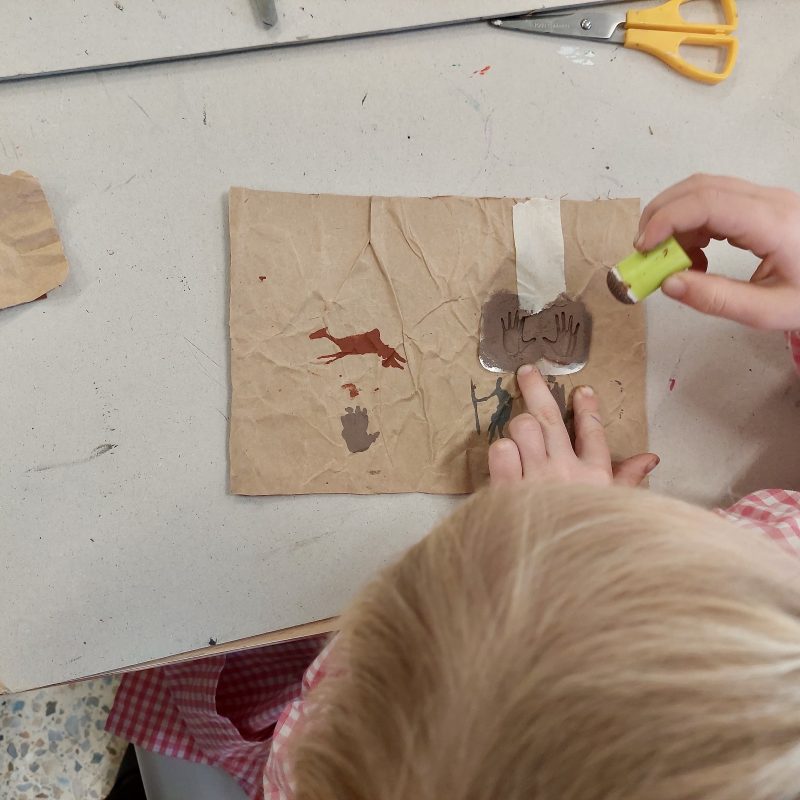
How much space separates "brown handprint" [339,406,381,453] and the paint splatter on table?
0.41 m

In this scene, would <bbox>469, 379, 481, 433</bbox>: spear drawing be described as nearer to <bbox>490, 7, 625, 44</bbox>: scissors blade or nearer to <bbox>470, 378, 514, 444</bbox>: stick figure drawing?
<bbox>470, 378, 514, 444</bbox>: stick figure drawing

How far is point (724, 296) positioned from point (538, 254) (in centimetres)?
16

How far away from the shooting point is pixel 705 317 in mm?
640

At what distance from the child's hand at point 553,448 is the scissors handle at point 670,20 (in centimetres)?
34

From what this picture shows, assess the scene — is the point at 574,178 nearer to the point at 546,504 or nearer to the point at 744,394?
the point at 744,394

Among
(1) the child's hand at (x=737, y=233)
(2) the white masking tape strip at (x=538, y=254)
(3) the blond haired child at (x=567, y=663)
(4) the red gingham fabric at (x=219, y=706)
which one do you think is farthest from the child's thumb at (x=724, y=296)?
(4) the red gingham fabric at (x=219, y=706)

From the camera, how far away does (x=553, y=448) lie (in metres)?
0.59

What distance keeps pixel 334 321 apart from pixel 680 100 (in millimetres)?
389

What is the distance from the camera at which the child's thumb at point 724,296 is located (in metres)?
0.54

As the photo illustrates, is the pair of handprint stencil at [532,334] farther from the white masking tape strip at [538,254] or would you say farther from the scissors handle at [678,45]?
the scissors handle at [678,45]

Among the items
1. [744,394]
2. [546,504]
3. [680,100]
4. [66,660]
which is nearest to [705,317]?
[744,394]

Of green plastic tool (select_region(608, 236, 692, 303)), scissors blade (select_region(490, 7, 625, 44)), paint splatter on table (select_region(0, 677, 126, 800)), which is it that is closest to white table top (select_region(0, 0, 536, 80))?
scissors blade (select_region(490, 7, 625, 44))

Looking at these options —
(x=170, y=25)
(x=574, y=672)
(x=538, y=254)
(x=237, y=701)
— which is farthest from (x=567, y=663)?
(x=170, y=25)

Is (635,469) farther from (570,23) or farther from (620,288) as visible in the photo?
(570,23)
